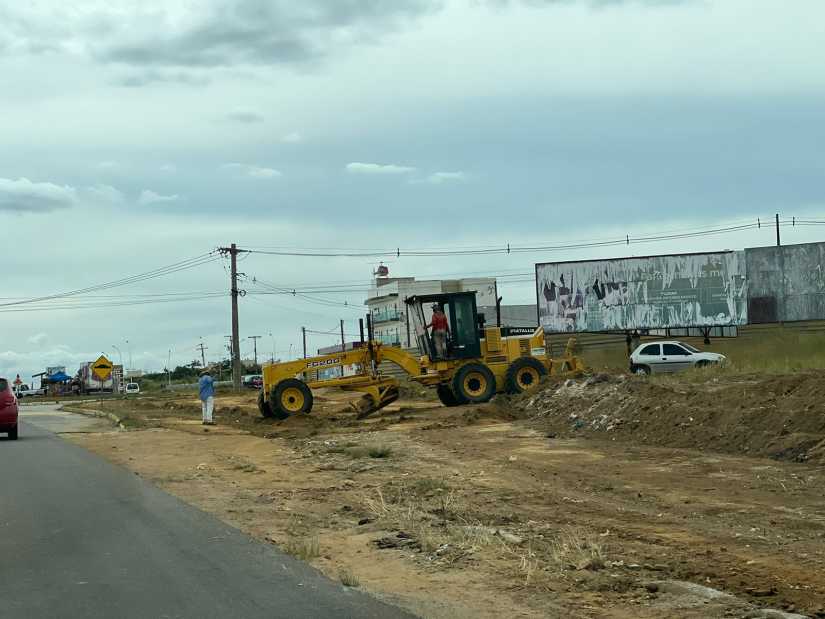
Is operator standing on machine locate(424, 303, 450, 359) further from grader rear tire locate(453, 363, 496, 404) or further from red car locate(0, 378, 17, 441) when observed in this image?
red car locate(0, 378, 17, 441)

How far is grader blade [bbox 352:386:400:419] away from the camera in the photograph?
1272 inches

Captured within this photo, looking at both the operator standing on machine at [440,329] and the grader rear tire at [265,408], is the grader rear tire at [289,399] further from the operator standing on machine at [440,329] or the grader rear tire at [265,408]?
the operator standing on machine at [440,329]

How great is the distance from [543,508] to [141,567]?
5203mm

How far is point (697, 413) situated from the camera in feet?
68.7

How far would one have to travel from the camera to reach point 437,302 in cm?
3238

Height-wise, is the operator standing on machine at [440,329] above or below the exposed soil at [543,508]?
above

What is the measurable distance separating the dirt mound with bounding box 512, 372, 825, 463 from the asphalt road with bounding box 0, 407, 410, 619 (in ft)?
31.6

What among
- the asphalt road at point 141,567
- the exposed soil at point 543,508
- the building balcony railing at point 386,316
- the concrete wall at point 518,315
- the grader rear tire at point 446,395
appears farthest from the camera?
the concrete wall at point 518,315

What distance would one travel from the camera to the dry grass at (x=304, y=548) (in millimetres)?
9664

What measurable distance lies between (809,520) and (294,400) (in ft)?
73.4

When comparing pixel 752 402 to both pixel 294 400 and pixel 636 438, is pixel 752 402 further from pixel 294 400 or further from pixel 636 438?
pixel 294 400

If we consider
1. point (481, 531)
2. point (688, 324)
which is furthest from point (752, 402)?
point (688, 324)

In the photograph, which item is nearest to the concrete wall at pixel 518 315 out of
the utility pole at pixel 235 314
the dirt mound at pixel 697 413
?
→ the utility pole at pixel 235 314

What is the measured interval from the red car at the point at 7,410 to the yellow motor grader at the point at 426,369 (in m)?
7.57
